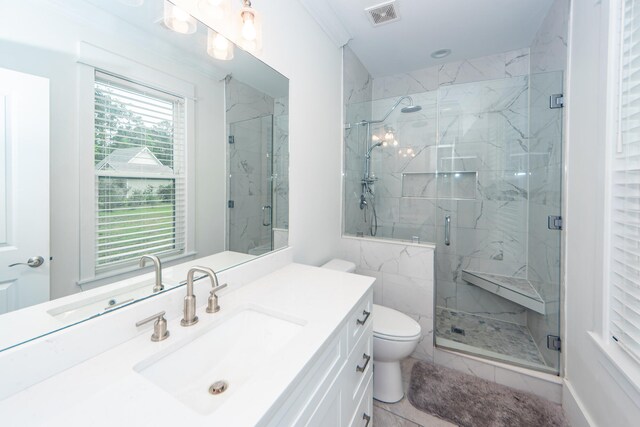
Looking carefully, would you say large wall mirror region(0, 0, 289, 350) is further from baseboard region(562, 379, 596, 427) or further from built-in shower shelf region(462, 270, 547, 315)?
built-in shower shelf region(462, 270, 547, 315)

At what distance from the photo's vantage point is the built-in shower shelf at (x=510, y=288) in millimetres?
1926

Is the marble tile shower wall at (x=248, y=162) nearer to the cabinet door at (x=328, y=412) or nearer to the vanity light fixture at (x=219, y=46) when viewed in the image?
the vanity light fixture at (x=219, y=46)

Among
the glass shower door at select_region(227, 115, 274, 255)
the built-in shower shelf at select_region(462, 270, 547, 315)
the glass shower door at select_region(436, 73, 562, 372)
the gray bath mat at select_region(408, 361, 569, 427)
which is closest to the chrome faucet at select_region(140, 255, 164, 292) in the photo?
the glass shower door at select_region(227, 115, 274, 255)

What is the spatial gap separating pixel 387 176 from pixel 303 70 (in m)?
1.50

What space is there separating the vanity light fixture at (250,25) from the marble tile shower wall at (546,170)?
1882mm

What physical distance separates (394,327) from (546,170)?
5.18 feet

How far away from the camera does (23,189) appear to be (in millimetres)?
628

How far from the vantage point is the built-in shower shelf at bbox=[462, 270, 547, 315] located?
6.32 ft

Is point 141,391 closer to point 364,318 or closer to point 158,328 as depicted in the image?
point 158,328

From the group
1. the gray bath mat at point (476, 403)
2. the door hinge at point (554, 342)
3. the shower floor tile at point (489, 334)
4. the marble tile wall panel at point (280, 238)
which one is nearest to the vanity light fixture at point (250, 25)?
the marble tile wall panel at point (280, 238)

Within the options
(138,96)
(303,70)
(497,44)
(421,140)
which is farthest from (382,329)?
(497,44)

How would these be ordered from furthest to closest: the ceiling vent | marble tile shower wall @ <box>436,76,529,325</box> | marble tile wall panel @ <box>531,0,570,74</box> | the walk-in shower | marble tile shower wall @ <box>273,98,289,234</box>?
marble tile shower wall @ <box>436,76,529,325</box> < the walk-in shower < the ceiling vent < marble tile wall panel @ <box>531,0,570,74</box> < marble tile shower wall @ <box>273,98,289,234</box>

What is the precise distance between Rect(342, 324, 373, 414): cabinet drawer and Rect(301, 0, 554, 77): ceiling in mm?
2060

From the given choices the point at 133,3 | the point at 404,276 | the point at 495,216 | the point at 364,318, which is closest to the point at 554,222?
the point at 495,216
